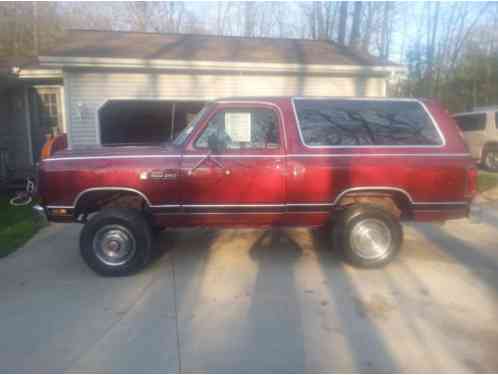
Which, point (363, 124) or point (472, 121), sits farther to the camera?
point (472, 121)

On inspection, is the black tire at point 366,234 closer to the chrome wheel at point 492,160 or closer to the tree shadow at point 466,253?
the tree shadow at point 466,253

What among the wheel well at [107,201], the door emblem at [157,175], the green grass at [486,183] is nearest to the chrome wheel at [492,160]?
the green grass at [486,183]

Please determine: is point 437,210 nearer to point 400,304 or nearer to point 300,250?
point 400,304

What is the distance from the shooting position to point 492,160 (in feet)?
40.5

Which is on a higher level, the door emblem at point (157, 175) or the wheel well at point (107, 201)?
the door emblem at point (157, 175)

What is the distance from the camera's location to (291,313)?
353cm

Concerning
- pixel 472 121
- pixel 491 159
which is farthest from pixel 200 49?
pixel 491 159

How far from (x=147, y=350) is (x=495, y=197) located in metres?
8.54

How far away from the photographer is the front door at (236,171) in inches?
167

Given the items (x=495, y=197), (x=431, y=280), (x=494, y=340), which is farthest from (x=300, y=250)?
(x=495, y=197)

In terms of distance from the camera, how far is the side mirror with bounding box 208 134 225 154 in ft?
13.5

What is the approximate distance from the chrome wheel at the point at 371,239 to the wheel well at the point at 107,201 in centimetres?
257

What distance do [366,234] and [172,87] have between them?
22.3ft

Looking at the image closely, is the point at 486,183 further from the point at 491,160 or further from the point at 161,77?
the point at 161,77
